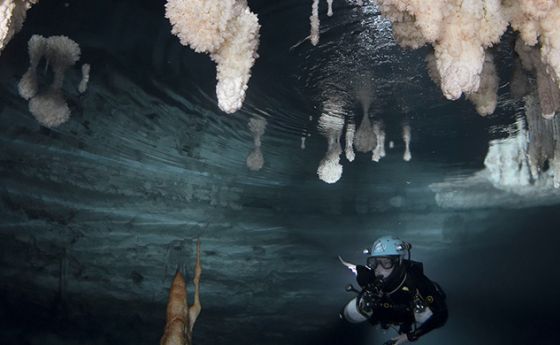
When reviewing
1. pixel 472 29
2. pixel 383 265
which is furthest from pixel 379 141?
pixel 472 29

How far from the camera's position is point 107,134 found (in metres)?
9.68

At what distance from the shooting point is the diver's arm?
614 centimetres

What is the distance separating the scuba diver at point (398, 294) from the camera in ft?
20.4

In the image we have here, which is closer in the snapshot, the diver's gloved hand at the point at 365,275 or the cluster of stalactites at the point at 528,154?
the diver's gloved hand at the point at 365,275

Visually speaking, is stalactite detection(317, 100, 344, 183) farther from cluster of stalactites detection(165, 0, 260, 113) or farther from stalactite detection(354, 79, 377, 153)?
cluster of stalactites detection(165, 0, 260, 113)

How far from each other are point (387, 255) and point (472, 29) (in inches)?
157

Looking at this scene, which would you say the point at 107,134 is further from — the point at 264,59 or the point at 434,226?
the point at 434,226

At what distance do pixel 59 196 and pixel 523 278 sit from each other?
2911cm

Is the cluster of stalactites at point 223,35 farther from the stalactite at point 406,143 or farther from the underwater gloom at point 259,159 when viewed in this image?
the stalactite at point 406,143

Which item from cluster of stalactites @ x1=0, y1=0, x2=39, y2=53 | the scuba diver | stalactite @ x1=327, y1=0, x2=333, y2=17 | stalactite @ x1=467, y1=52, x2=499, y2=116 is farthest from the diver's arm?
cluster of stalactites @ x1=0, y1=0, x2=39, y2=53

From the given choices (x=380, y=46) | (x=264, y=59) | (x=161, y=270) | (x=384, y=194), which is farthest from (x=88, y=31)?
(x=384, y=194)

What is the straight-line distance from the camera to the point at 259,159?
11.6m

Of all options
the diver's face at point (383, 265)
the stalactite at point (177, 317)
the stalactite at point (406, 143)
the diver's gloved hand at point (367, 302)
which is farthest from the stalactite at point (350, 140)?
the stalactite at point (177, 317)

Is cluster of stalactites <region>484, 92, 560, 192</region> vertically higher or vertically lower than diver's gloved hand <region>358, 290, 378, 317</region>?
higher
